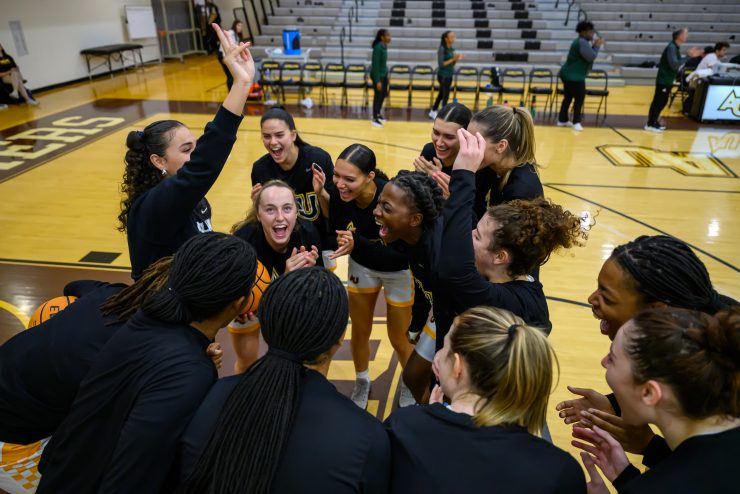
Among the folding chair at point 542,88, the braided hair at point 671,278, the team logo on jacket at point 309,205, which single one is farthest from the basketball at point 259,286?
the folding chair at point 542,88

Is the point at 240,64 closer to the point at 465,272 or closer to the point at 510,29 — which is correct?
the point at 465,272

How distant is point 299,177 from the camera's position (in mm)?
3674

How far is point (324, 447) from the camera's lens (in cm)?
125

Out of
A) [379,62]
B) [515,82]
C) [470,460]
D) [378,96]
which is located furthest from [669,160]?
[470,460]

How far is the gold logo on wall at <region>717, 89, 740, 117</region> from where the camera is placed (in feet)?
34.2

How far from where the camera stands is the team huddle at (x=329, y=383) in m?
1.26

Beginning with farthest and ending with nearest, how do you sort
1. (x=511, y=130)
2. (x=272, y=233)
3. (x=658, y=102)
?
1. (x=658, y=102)
2. (x=272, y=233)
3. (x=511, y=130)

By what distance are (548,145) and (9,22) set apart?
12.9 m

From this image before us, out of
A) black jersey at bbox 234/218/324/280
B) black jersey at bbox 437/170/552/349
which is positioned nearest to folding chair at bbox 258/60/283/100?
black jersey at bbox 234/218/324/280

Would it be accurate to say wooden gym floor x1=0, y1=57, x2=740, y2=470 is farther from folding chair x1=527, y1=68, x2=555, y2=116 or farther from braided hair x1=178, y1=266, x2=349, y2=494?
braided hair x1=178, y1=266, x2=349, y2=494

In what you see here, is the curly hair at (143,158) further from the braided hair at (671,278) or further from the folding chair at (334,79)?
the folding chair at (334,79)

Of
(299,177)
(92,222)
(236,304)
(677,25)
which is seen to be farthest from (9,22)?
(677,25)

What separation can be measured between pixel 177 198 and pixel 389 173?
18.0 feet

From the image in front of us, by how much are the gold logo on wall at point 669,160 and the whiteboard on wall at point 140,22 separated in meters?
15.0
